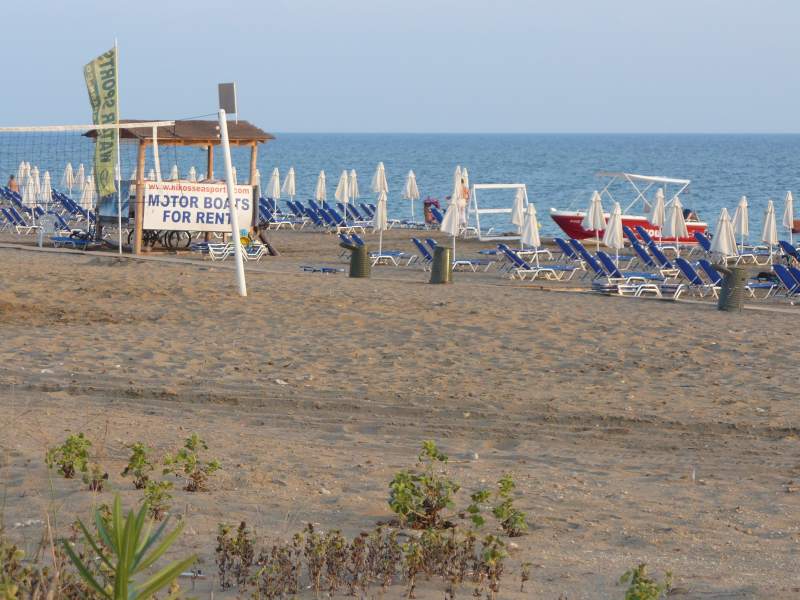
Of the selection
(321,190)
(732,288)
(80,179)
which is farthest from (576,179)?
(732,288)

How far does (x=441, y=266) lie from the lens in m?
15.7

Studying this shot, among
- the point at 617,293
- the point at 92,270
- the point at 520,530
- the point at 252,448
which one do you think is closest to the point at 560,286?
the point at 617,293

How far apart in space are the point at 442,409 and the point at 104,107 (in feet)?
37.0

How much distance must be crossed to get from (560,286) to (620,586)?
40.4 ft

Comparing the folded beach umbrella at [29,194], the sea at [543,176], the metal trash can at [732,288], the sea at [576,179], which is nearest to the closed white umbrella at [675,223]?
the sea at [543,176]

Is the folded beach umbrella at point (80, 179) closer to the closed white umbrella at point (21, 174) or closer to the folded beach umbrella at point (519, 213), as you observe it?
the closed white umbrella at point (21, 174)

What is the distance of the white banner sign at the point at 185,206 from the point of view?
18531mm

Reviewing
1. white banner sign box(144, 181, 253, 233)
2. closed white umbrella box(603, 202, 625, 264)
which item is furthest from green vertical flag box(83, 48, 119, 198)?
closed white umbrella box(603, 202, 625, 264)

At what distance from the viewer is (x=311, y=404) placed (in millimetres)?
7891

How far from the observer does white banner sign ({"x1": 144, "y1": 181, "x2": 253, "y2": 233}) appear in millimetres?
18531

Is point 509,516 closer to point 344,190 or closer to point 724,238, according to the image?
point 724,238

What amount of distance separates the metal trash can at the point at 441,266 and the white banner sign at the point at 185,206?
452 cm

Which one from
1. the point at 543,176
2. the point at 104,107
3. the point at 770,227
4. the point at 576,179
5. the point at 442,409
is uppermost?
the point at 104,107

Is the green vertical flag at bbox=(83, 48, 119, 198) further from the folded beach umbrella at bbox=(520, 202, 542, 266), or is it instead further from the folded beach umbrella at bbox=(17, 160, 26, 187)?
the folded beach umbrella at bbox=(17, 160, 26, 187)
